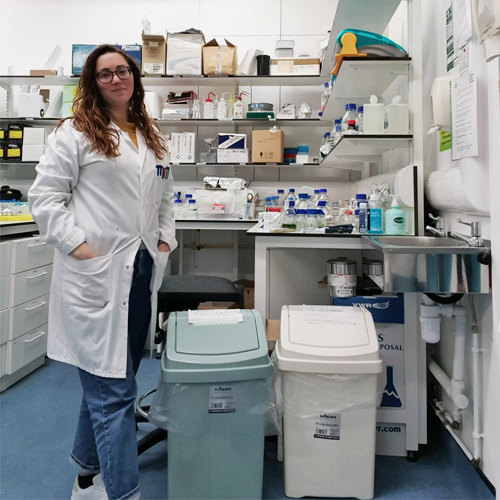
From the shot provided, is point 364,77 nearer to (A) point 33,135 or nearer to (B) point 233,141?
(B) point 233,141

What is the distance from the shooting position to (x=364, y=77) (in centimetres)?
187

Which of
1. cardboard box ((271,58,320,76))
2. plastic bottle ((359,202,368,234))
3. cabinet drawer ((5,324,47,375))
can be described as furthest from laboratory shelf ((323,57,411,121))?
cabinet drawer ((5,324,47,375))

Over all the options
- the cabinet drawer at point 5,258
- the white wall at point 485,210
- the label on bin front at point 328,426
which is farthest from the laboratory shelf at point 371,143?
the cabinet drawer at point 5,258

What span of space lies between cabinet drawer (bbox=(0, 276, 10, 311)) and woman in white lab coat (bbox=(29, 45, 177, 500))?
1.21 m

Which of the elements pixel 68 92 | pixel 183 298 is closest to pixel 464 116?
pixel 183 298

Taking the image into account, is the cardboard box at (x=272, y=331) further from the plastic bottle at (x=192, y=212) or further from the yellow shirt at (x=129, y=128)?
the plastic bottle at (x=192, y=212)

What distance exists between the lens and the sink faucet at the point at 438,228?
1525 mm

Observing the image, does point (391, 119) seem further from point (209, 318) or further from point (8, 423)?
point (8, 423)

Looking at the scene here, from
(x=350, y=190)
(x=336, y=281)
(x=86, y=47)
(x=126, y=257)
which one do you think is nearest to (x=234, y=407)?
(x=126, y=257)

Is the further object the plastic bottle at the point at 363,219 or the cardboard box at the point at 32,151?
the cardboard box at the point at 32,151

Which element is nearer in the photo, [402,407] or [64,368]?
[402,407]

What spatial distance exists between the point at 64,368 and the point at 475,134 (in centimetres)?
256

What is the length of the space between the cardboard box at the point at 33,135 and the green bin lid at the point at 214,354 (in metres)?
2.68

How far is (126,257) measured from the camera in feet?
3.66
